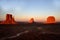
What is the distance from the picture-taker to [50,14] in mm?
2799

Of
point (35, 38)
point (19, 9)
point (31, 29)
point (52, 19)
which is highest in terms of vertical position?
point (19, 9)

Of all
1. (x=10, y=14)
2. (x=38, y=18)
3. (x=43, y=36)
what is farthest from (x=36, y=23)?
(x=10, y=14)

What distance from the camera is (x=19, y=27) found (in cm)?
281

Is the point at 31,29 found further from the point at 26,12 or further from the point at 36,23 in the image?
the point at 26,12

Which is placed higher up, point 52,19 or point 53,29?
point 52,19

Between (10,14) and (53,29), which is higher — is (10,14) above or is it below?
above

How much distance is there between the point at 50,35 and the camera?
275 centimetres

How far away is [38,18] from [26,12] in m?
0.28

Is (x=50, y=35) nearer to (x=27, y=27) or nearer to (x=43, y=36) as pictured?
(x=43, y=36)

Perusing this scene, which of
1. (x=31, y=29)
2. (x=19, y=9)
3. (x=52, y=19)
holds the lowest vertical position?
(x=31, y=29)

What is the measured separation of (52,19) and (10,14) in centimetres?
86

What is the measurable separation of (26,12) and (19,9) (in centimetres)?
16

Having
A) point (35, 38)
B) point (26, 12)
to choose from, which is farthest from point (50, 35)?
point (26, 12)

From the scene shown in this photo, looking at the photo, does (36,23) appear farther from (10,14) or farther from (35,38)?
(10,14)
